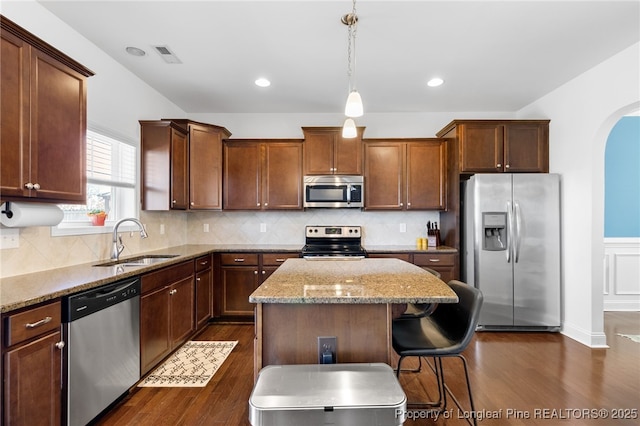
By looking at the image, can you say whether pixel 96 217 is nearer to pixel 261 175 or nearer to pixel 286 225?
pixel 261 175

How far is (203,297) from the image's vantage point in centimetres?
338

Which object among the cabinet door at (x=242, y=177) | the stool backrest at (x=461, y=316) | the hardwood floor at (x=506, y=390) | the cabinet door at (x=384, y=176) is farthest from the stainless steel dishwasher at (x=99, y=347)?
the cabinet door at (x=384, y=176)

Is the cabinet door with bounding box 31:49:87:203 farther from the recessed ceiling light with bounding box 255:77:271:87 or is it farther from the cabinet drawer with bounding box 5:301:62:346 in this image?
the recessed ceiling light with bounding box 255:77:271:87

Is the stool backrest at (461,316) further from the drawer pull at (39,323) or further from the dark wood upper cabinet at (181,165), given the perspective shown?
the dark wood upper cabinet at (181,165)

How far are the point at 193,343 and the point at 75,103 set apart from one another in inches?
→ 93.4

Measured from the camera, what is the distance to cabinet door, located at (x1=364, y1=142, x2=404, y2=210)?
392 centimetres

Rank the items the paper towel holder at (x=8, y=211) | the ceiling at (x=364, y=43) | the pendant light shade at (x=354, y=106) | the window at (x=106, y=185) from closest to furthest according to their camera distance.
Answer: the paper towel holder at (x=8, y=211), the pendant light shade at (x=354, y=106), the ceiling at (x=364, y=43), the window at (x=106, y=185)

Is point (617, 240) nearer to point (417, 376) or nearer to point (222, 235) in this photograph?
point (417, 376)

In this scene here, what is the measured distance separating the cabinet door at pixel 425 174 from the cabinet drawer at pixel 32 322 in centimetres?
350

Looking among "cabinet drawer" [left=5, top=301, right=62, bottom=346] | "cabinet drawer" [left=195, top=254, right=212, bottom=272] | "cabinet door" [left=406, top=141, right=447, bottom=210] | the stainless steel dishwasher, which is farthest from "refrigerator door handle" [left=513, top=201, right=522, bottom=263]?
"cabinet drawer" [left=5, top=301, right=62, bottom=346]

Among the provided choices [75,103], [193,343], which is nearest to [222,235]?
[193,343]

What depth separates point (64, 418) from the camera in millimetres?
1617

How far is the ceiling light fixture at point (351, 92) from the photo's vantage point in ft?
6.31

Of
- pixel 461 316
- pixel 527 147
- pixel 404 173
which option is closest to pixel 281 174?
pixel 404 173
